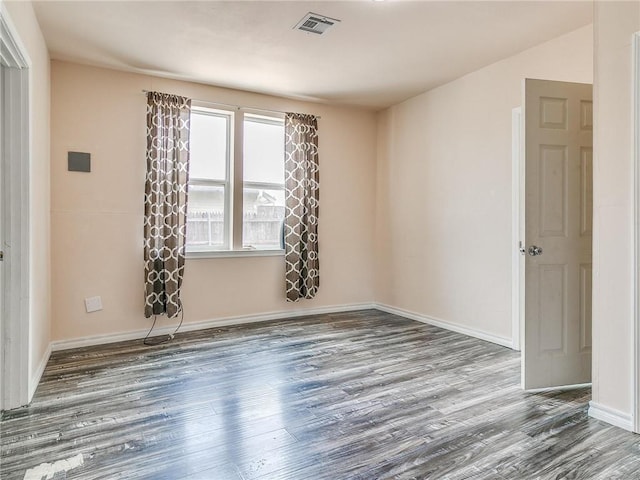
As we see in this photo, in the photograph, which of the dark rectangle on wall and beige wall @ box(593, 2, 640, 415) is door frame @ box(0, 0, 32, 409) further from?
beige wall @ box(593, 2, 640, 415)

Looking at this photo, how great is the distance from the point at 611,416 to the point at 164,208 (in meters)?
3.91

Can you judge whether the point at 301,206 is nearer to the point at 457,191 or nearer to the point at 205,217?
the point at 205,217

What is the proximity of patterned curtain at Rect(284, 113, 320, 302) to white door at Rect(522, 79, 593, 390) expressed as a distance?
2628 millimetres

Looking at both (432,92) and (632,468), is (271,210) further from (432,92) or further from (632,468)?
(632,468)

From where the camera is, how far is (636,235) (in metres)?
2.06

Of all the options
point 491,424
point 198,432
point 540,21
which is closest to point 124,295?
point 198,432

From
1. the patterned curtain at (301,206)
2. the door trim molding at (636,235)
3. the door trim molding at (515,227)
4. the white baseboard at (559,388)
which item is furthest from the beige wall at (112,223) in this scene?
the door trim molding at (636,235)

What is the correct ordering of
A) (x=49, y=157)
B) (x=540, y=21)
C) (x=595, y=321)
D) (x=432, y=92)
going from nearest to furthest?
(x=595, y=321) → (x=540, y=21) → (x=49, y=157) → (x=432, y=92)

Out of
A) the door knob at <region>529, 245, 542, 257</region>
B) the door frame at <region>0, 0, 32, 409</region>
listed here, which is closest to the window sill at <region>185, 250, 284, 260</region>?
the door frame at <region>0, 0, 32, 409</region>

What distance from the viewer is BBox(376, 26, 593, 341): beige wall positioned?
3.55 m

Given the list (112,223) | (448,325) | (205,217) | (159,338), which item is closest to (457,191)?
(448,325)

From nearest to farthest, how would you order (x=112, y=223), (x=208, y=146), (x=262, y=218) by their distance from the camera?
(x=112, y=223)
(x=208, y=146)
(x=262, y=218)

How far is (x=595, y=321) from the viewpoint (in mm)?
2258

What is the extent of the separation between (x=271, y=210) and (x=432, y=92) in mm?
2333
